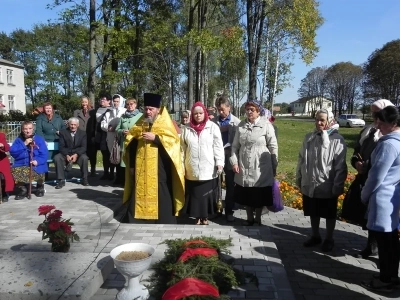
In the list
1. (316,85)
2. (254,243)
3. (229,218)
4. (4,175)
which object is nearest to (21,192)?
(4,175)

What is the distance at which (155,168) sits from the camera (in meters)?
5.41

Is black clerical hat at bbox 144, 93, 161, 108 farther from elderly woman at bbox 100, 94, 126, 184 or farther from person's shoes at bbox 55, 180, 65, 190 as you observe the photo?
person's shoes at bbox 55, 180, 65, 190

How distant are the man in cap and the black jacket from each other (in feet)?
8.75

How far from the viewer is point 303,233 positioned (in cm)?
554

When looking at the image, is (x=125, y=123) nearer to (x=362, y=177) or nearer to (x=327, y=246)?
(x=327, y=246)

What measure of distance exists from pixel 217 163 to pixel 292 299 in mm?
2489

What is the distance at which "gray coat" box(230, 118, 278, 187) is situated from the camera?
201 inches

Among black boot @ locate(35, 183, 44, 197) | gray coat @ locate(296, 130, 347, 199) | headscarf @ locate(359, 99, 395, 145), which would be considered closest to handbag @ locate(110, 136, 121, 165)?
black boot @ locate(35, 183, 44, 197)

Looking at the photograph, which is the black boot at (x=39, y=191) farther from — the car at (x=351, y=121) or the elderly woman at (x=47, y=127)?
the car at (x=351, y=121)

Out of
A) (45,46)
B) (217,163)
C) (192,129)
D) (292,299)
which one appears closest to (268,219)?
(217,163)

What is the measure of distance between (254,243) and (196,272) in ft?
5.63

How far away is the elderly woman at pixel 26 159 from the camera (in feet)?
22.0

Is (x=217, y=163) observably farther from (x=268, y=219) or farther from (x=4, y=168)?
(x=4, y=168)

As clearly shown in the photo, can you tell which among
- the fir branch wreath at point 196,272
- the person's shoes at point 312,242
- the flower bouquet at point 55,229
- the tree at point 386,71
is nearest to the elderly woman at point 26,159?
the flower bouquet at point 55,229
